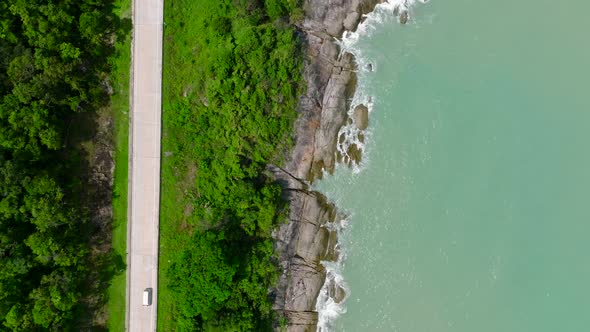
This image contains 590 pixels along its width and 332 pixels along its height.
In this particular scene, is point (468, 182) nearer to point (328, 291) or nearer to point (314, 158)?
point (314, 158)

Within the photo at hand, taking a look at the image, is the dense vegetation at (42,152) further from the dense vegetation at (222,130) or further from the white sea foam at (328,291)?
the white sea foam at (328,291)

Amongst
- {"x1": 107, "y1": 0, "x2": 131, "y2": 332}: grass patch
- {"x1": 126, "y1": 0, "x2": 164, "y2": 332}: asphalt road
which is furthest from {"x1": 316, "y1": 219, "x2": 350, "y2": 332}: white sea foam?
{"x1": 107, "y1": 0, "x2": 131, "y2": 332}: grass patch

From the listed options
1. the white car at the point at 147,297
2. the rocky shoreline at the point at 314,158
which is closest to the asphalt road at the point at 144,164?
the white car at the point at 147,297

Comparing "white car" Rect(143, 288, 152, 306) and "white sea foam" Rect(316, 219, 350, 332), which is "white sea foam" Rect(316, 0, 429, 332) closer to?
"white sea foam" Rect(316, 219, 350, 332)

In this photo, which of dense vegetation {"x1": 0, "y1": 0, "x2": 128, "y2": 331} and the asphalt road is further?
the asphalt road

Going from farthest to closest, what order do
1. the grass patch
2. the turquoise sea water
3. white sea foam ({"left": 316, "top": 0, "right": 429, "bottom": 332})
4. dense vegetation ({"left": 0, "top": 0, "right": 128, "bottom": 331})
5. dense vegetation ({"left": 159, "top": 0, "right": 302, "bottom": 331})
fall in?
the turquoise sea water < white sea foam ({"left": 316, "top": 0, "right": 429, "bottom": 332}) < dense vegetation ({"left": 159, "top": 0, "right": 302, "bottom": 331}) < the grass patch < dense vegetation ({"left": 0, "top": 0, "right": 128, "bottom": 331})

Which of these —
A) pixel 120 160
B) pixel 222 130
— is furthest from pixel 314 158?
pixel 120 160

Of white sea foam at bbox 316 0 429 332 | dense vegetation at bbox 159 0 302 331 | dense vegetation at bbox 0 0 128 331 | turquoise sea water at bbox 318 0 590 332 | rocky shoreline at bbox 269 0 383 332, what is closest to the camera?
dense vegetation at bbox 0 0 128 331
